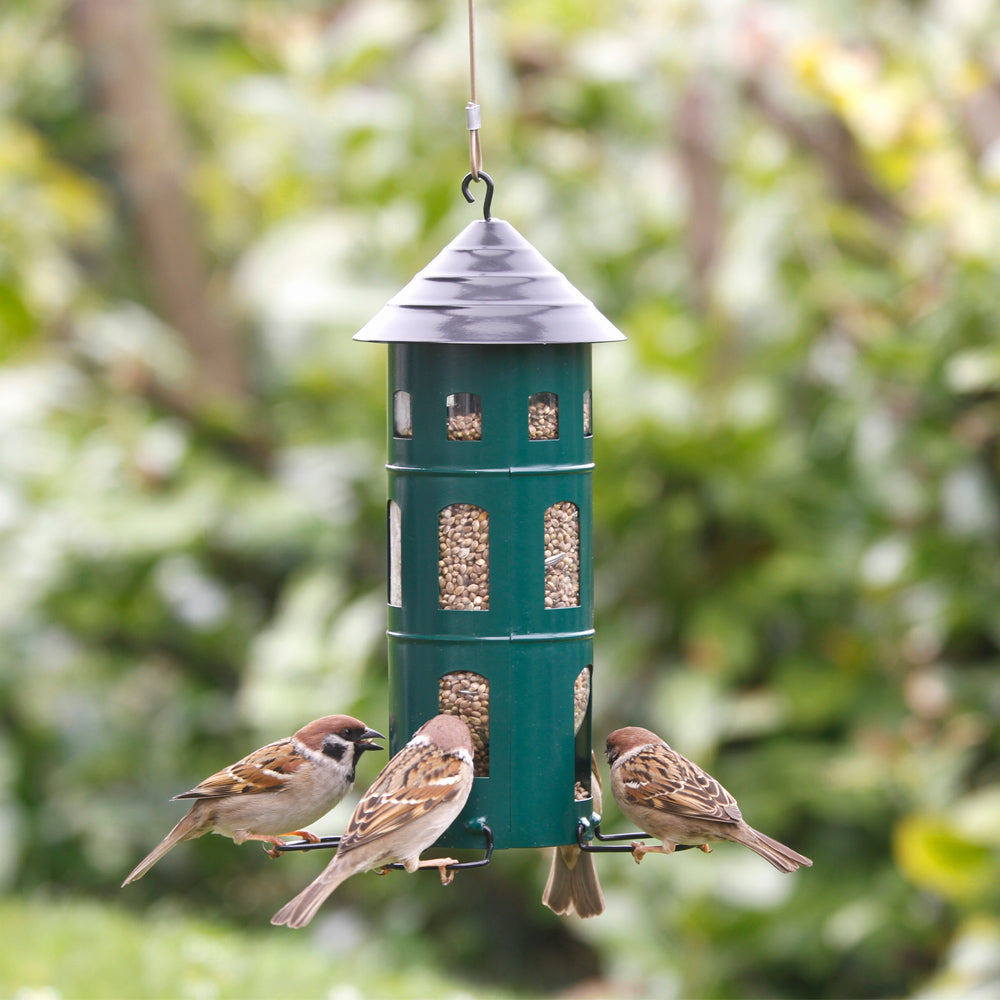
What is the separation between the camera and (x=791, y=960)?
283 inches

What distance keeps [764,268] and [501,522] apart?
4.35 metres

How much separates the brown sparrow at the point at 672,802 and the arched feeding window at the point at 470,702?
0.37 metres

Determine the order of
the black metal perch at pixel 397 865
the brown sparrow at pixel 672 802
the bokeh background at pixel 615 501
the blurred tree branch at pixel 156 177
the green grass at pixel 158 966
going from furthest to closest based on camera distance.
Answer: the blurred tree branch at pixel 156 177, the bokeh background at pixel 615 501, the green grass at pixel 158 966, the brown sparrow at pixel 672 802, the black metal perch at pixel 397 865

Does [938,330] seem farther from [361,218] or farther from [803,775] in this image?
[361,218]

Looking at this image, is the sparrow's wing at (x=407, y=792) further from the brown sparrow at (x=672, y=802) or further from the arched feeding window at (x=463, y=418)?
→ the arched feeding window at (x=463, y=418)

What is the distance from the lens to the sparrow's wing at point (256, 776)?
3.52m

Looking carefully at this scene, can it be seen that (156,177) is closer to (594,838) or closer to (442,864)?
(594,838)

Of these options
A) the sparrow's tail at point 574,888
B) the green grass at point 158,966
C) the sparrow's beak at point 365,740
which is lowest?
the green grass at point 158,966

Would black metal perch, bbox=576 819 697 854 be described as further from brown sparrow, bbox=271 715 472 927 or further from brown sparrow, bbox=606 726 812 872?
brown sparrow, bbox=271 715 472 927

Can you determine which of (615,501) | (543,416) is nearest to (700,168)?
(615,501)

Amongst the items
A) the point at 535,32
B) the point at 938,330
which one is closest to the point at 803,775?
the point at 938,330

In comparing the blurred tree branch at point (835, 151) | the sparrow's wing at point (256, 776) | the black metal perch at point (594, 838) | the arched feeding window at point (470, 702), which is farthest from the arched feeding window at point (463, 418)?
the blurred tree branch at point (835, 151)

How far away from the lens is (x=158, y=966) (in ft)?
19.7

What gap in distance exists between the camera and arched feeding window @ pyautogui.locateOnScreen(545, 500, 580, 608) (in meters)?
3.62
